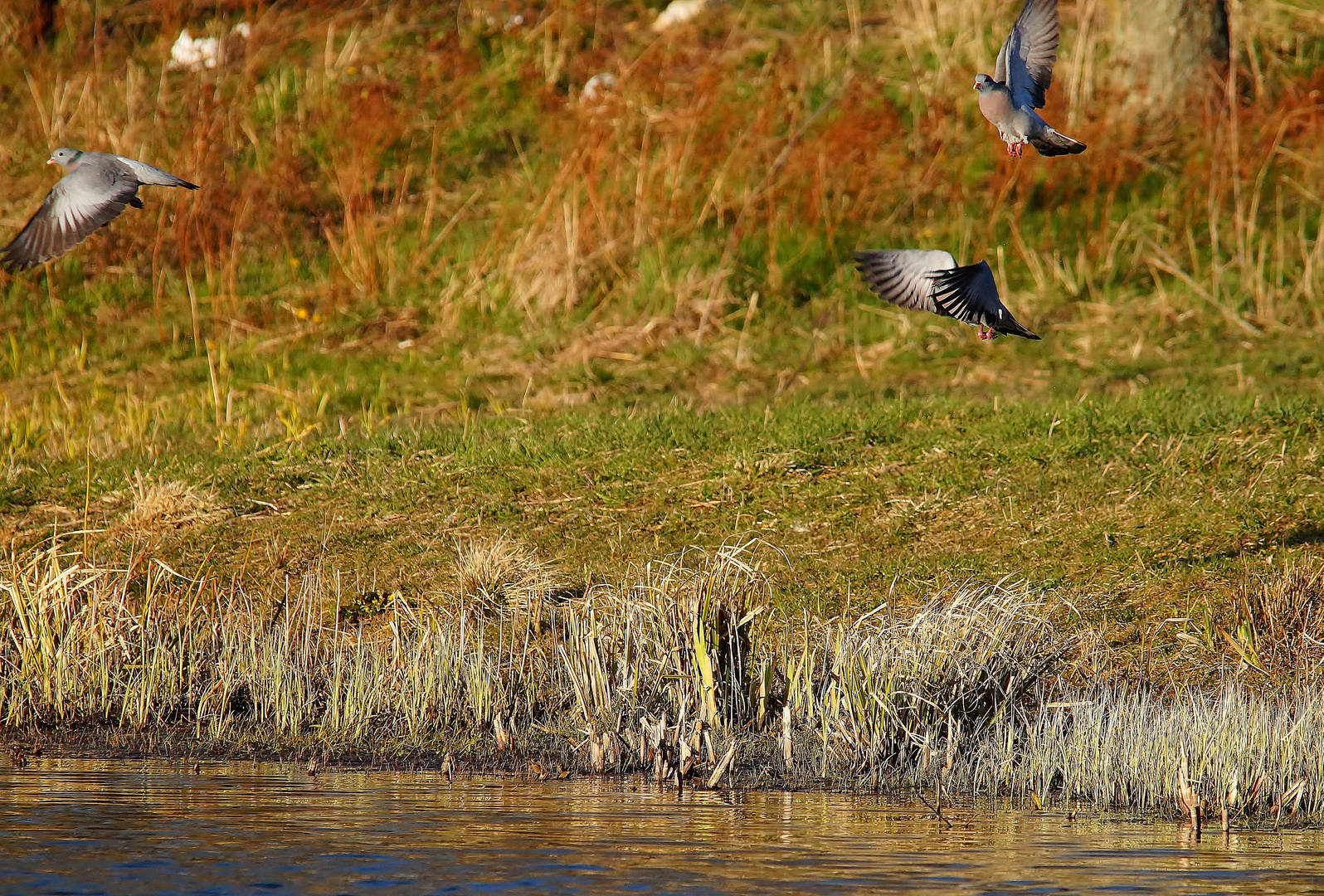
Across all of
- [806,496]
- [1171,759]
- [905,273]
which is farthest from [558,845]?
[806,496]

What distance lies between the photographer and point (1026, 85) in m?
6.54

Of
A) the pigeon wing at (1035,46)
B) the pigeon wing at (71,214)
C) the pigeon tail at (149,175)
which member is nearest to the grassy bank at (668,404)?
Answer: the pigeon wing at (71,214)

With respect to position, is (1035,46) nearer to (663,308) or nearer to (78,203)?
(78,203)

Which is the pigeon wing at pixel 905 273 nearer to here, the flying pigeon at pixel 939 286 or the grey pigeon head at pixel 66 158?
the flying pigeon at pixel 939 286

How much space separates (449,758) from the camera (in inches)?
237

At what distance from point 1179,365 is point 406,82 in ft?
27.5

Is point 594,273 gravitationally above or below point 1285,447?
above

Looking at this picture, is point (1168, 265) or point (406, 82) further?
point (406, 82)

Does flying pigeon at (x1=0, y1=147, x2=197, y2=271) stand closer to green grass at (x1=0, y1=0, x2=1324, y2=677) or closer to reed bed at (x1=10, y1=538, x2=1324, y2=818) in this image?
reed bed at (x1=10, y1=538, x2=1324, y2=818)

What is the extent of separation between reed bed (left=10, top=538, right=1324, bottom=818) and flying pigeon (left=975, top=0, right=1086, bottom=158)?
164 cm

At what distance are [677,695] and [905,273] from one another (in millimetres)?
1869

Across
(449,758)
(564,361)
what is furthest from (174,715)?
(564,361)

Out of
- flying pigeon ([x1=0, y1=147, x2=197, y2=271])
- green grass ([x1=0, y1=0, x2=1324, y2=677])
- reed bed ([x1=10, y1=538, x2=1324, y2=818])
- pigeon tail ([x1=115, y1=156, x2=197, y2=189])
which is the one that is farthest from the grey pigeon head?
green grass ([x1=0, y1=0, x2=1324, y2=677])

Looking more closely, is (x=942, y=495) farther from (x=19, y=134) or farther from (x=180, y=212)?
(x=19, y=134)
